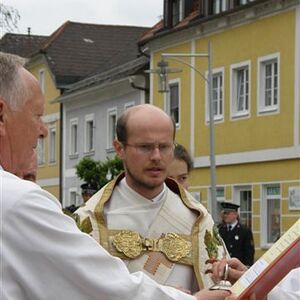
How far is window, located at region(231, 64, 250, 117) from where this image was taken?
3067 cm

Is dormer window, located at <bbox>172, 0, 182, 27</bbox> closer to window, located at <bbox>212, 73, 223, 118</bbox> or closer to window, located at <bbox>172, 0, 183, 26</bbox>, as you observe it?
window, located at <bbox>172, 0, 183, 26</bbox>

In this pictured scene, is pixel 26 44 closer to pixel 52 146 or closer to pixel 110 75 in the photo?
pixel 52 146

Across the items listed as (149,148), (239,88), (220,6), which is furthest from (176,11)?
(149,148)

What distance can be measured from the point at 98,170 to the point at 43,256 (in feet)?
99.6

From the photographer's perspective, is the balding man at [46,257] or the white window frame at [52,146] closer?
the balding man at [46,257]

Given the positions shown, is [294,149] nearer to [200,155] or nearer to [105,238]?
[200,155]

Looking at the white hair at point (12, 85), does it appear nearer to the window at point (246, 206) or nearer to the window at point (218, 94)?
the window at point (246, 206)

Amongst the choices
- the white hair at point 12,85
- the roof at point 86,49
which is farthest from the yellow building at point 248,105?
the white hair at point 12,85

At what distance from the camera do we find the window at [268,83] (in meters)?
29.0

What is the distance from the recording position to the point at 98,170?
110ft

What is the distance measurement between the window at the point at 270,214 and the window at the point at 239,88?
2.56 m

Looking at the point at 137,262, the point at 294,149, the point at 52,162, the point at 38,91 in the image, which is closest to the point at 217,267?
the point at 137,262

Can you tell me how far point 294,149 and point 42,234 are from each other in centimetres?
2504

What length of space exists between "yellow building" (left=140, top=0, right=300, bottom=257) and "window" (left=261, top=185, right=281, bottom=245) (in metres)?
0.02
